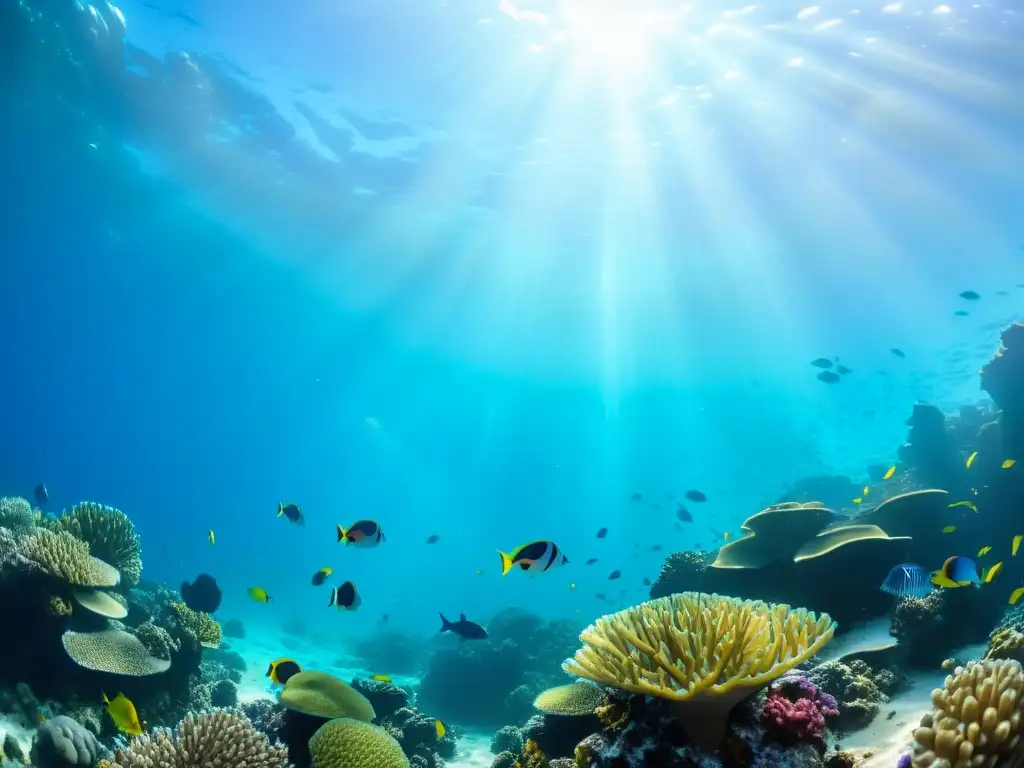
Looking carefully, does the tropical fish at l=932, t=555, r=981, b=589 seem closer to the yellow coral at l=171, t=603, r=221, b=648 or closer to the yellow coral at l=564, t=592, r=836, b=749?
the yellow coral at l=564, t=592, r=836, b=749

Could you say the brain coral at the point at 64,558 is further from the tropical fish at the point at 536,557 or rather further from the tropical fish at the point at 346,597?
the tropical fish at the point at 536,557

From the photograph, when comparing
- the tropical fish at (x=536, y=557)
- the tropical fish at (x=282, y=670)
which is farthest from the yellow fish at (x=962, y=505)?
the tropical fish at (x=282, y=670)

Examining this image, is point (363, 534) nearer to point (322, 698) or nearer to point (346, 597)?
point (346, 597)

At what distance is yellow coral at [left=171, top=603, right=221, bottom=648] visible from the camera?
789 cm

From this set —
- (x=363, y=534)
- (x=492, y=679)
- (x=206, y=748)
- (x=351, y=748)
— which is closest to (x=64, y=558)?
(x=363, y=534)

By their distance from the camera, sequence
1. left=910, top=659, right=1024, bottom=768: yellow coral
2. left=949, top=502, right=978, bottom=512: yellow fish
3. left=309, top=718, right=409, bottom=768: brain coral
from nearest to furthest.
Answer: left=910, top=659, right=1024, bottom=768: yellow coral → left=309, top=718, right=409, bottom=768: brain coral → left=949, top=502, right=978, bottom=512: yellow fish

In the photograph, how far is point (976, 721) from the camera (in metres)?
2.66

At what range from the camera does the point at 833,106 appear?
875 inches

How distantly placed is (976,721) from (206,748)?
5.24 meters

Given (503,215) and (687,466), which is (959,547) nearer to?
(503,215)

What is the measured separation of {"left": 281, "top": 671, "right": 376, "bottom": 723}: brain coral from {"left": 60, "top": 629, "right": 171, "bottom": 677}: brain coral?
2304 millimetres

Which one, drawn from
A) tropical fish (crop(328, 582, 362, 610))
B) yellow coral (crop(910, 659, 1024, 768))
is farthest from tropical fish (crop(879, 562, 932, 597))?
tropical fish (crop(328, 582, 362, 610))

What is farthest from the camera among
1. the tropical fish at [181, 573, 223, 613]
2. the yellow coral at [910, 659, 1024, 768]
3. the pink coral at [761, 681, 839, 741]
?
the tropical fish at [181, 573, 223, 613]

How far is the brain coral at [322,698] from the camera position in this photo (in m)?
5.21
